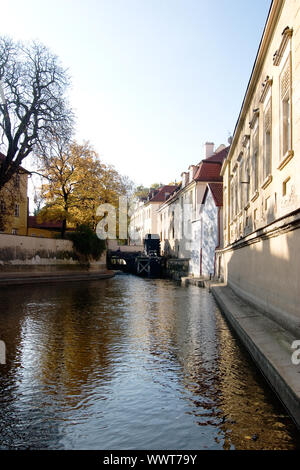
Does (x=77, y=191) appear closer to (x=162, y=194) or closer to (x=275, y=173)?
(x=275, y=173)

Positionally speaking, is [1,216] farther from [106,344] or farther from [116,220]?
[106,344]

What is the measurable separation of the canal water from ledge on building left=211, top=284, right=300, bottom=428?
5.9 inches

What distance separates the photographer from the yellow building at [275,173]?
7324mm

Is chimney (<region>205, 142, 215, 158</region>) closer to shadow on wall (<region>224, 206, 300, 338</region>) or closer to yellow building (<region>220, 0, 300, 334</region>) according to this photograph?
yellow building (<region>220, 0, 300, 334</region>)

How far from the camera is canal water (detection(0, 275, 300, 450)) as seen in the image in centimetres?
373

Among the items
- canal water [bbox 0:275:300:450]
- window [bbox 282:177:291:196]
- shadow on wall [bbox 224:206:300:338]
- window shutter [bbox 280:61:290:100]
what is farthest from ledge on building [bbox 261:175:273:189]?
canal water [bbox 0:275:300:450]

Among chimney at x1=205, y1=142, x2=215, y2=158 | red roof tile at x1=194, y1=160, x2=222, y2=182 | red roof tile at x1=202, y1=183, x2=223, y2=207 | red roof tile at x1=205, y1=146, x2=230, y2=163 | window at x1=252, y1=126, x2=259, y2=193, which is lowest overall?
window at x1=252, y1=126, x2=259, y2=193

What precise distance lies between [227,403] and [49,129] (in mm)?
23433

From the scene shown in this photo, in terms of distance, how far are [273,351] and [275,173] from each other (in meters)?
5.10

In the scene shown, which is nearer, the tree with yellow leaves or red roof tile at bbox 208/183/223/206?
red roof tile at bbox 208/183/223/206

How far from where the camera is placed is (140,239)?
81.4 meters

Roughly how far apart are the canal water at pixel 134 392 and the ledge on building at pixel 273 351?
5.9 inches

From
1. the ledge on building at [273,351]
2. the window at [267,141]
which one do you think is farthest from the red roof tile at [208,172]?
the ledge on building at [273,351]

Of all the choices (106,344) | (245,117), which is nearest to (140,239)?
(245,117)
